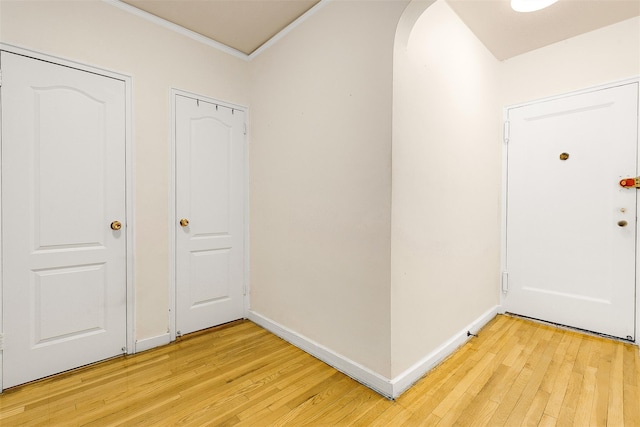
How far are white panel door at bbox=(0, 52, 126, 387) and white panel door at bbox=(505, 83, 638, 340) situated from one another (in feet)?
12.1

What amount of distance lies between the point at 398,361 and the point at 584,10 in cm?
302

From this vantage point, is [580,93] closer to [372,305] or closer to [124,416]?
[372,305]

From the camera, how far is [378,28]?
5.93 ft

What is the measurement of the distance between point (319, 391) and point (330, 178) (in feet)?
4.67

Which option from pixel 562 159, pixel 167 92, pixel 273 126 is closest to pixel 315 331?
pixel 273 126

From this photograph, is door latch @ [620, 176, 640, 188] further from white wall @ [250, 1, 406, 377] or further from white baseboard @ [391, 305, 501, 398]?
white wall @ [250, 1, 406, 377]

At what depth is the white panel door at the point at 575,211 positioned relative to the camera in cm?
245

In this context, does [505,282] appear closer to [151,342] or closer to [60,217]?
[151,342]

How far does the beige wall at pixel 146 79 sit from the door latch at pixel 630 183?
3.76m

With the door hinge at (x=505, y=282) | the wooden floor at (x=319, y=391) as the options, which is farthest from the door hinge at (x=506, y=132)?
the wooden floor at (x=319, y=391)

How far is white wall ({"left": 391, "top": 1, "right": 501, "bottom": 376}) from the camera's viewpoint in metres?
1.83

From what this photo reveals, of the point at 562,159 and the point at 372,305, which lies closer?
the point at 372,305

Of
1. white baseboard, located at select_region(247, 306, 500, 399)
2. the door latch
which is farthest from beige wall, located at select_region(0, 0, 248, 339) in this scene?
the door latch

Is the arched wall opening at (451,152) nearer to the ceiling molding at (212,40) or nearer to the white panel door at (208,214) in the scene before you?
the ceiling molding at (212,40)
